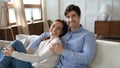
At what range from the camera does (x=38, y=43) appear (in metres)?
2.13

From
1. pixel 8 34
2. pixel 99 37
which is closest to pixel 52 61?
pixel 8 34

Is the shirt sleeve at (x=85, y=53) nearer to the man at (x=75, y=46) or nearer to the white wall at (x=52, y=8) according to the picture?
the man at (x=75, y=46)

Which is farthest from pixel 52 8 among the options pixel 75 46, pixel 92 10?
pixel 75 46

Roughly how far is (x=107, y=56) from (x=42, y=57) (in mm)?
630

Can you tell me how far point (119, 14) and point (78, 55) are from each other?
16.7 ft

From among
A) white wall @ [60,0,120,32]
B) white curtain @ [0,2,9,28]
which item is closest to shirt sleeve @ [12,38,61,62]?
white curtain @ [0,2,9,28]

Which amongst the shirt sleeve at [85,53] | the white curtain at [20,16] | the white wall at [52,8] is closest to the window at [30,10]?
the white curtain at [20,16]

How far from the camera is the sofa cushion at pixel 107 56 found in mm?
1719

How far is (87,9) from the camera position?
673cm

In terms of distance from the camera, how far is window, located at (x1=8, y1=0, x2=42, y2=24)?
16.7 feet

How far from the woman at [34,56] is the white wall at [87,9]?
478 centimetres

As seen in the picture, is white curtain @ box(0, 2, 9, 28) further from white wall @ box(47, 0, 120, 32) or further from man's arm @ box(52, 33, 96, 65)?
man's arm @ box(52, 33, 96, 65)

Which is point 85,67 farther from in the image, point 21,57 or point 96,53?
point 21,57

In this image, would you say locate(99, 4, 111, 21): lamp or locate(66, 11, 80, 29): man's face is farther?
locate(99, 4, 111, 21): lamp
